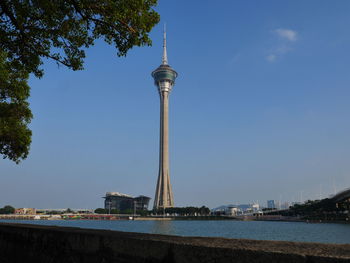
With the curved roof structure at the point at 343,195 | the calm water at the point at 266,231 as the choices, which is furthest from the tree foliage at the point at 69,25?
the curved roof structure at the point at 343,195

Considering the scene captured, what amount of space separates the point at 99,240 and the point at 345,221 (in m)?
167

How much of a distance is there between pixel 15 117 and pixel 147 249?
17826mm

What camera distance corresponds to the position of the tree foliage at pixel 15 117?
19.0 m

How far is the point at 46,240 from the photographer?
8000 mm

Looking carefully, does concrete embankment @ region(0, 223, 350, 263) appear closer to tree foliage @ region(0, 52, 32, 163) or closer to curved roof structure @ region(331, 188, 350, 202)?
tree foliage @ region(0, 52, 32, 163)

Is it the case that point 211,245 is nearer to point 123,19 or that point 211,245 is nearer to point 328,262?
point 328,262

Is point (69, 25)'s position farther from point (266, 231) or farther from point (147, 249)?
point (266, 231)

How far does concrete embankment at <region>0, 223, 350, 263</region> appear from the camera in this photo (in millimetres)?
3500

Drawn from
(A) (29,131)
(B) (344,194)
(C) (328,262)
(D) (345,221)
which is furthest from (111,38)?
(D) (345,221)

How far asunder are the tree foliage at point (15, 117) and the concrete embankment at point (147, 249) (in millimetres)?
10722

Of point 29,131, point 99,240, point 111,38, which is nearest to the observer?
point 99,240

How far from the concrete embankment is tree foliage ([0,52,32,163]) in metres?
10.7

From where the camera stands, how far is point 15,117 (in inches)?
783

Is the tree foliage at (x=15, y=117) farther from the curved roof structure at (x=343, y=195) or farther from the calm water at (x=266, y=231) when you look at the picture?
the curved roof structure at (x=343, y=195)
